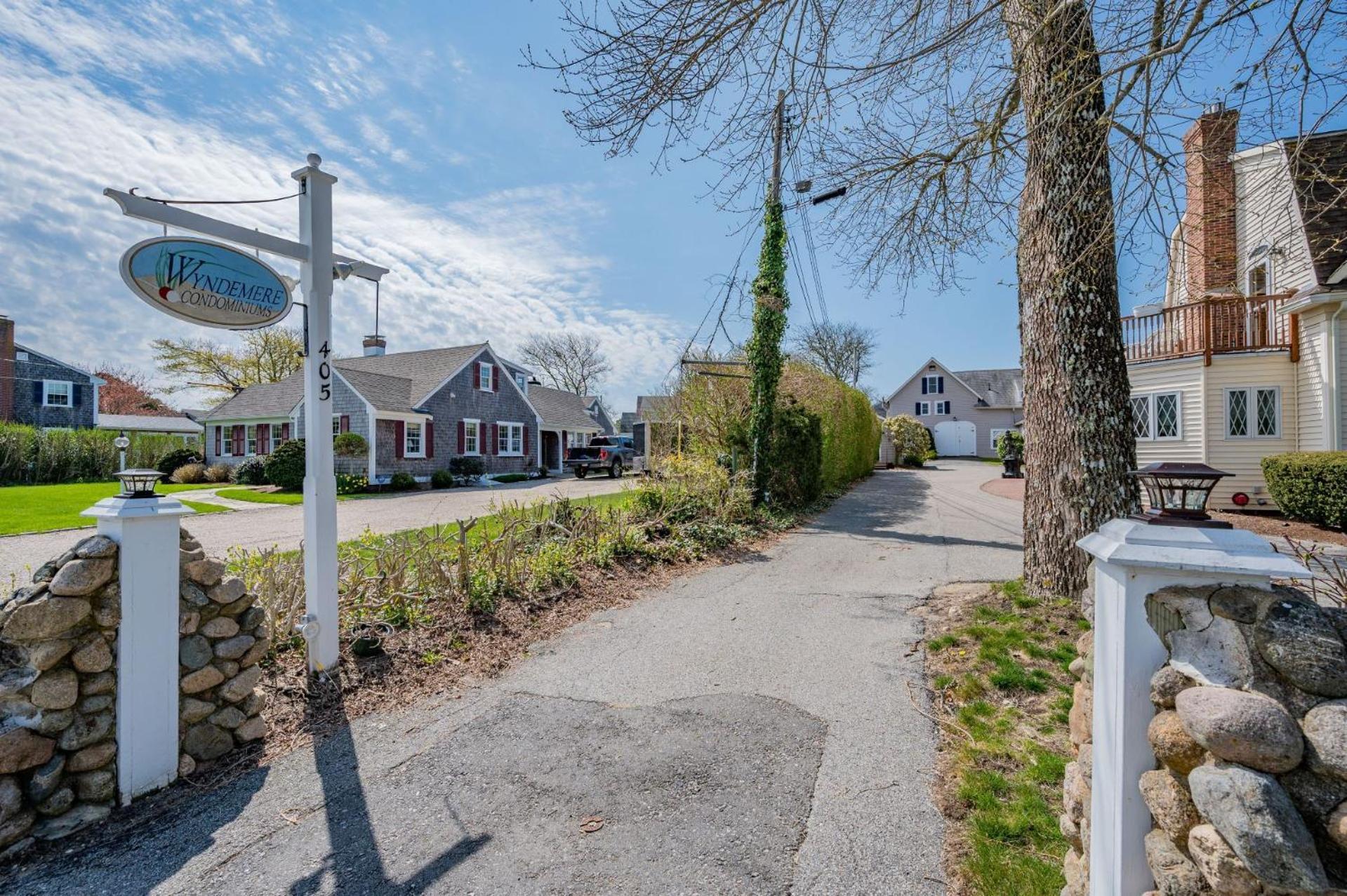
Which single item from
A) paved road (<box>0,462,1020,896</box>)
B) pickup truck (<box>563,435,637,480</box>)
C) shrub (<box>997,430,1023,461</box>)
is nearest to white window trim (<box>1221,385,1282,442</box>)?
shrub (<box>997,430,1023,461</box>)

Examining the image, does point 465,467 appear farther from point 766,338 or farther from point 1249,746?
point 1249,746

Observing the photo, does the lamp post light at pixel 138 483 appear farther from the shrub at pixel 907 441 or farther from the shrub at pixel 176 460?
the shrub at pixel 907 441

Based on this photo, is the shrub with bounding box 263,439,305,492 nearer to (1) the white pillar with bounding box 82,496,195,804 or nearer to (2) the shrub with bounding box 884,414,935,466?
(1) the white pillar with bounding box 82,496,195,804

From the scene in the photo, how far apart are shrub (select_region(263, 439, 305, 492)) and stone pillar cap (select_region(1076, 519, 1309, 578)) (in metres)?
21.3

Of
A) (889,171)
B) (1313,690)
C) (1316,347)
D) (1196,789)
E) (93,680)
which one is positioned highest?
(889,171)

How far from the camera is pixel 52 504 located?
14375 mm

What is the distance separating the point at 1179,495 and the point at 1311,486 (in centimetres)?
1232

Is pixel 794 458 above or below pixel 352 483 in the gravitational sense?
above

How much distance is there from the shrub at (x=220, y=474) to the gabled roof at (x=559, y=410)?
1247cm

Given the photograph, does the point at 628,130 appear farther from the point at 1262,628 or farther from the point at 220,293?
the point at 1262,628

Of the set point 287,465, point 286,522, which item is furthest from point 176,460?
point 286,522

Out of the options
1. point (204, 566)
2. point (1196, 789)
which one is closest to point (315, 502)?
point (204, 566)

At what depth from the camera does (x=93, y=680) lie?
8.82 feet

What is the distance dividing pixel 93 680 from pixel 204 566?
0.62m
